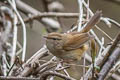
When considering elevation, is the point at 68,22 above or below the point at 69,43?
below

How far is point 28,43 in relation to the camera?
4195 mm

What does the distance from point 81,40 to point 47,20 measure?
1357 millimetres

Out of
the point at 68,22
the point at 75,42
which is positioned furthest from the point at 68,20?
the point at 75,42

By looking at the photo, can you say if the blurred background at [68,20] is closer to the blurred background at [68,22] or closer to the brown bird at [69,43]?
the blurred background at [68,22]

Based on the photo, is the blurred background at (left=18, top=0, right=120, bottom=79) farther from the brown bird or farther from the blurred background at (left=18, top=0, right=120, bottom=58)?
the brown bird

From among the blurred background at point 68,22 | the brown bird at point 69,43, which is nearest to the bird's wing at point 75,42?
the brown bird at point 69,43

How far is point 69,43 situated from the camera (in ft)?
7.80

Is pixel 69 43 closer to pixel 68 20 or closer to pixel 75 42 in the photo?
pixel 75 42

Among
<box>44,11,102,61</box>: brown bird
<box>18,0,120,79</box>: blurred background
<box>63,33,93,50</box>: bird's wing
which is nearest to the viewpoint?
<box>44,11,102,61</box>: brown bird

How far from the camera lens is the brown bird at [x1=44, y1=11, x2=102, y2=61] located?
82.1 inches

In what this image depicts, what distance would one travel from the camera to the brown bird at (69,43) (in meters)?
2.09

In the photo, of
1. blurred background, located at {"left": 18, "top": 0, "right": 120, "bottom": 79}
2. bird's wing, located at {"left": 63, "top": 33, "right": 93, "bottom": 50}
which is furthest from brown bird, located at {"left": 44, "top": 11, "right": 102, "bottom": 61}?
blurred background, located at {"left": 18, "top": 0, "right": 120, "bottom": 79}

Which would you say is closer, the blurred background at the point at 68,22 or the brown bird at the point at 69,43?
the brown bird at the point at 69,43

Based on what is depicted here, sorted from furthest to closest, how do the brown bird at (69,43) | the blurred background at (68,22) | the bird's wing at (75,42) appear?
the blurred background at (68,22), the bird's wing at (75,42), the brown bird at (69,43)
